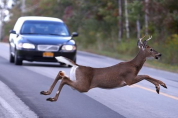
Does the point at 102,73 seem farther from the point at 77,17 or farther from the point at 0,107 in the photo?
the point at 77,17

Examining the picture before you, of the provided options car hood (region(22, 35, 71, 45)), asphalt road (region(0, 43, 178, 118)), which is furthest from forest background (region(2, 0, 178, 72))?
asphalt road (region(0, 43, 178, 118))

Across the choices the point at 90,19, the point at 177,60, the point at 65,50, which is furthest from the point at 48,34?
the point at 90,19

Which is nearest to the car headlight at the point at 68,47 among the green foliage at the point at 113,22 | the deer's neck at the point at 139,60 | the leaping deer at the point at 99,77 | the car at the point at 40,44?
the car at the point at 40,44

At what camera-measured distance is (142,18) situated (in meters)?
34.1

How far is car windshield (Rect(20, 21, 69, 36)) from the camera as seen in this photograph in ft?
63.6

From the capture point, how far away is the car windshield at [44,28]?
63.6 feet

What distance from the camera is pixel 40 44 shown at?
711 inches

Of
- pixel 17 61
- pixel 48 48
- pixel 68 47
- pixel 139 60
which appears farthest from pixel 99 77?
pixel 17 61

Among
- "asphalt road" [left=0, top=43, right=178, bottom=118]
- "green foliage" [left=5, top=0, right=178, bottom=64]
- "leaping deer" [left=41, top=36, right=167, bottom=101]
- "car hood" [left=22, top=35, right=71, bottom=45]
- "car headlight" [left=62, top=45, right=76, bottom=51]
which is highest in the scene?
"leaping deer" [left=41, top=36, right=167, bottom=101]

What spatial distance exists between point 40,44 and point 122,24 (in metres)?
20.0

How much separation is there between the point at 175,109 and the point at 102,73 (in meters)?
1.90

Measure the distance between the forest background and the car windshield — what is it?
490 cm

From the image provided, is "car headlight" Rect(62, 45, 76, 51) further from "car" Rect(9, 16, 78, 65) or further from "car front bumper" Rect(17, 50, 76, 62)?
"car front bumper" Rect(17, 50, 76, 62)

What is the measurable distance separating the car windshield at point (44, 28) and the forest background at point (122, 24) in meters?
4.90
